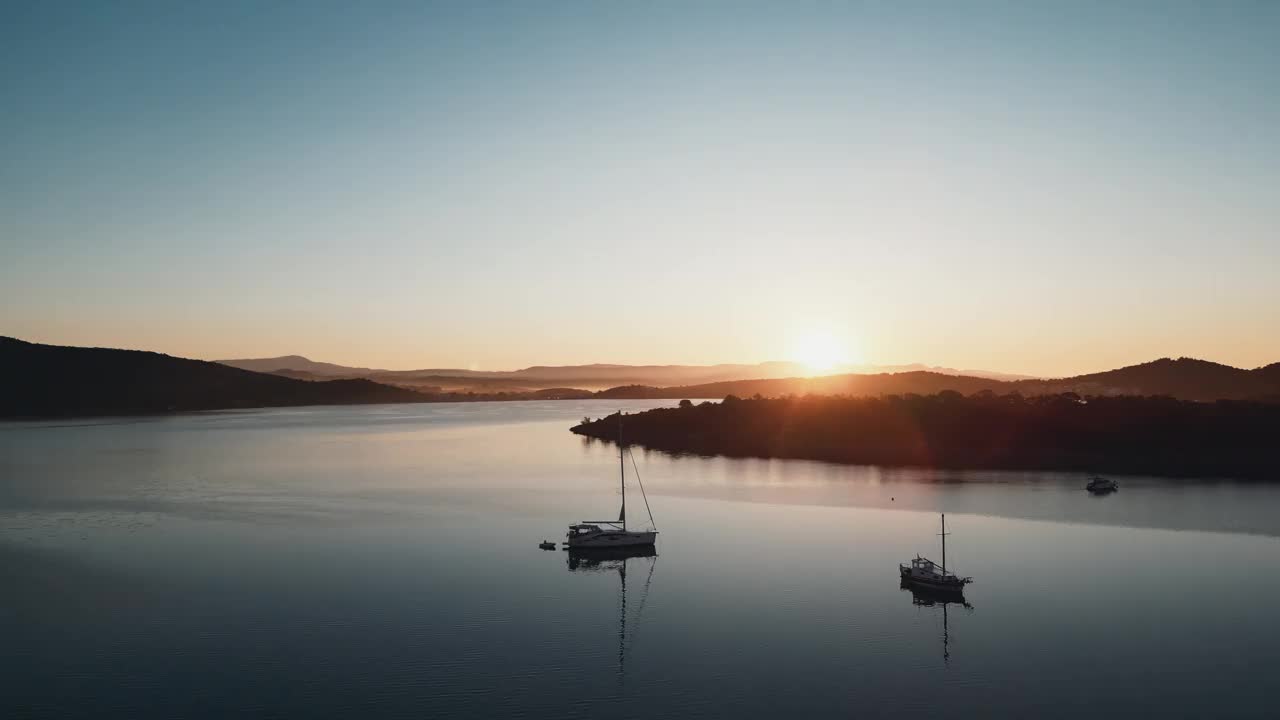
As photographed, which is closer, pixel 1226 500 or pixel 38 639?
pixel 38 639

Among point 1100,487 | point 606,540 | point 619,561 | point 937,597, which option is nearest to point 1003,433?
point 1100,487

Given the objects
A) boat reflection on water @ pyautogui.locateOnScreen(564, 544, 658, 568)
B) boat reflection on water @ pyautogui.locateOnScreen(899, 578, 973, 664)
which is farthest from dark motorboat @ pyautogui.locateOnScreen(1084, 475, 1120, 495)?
boat reflection on water @ pyautogui.locateOnScreen(564, 544, 658, 568)

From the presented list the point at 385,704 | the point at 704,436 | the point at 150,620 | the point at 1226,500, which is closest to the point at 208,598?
the point at 150,620

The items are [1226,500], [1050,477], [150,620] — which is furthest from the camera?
[1050,477]

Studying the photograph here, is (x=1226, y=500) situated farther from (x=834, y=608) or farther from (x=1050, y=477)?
(x=834, y=608)

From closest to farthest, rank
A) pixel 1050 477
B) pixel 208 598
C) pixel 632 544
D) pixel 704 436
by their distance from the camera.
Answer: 1. pixel 208 598
2. pixel 632 544
3. pixel 1050 477
4. pixel 704 436

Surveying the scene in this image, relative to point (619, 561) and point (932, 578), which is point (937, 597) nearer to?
point (932, 578)
